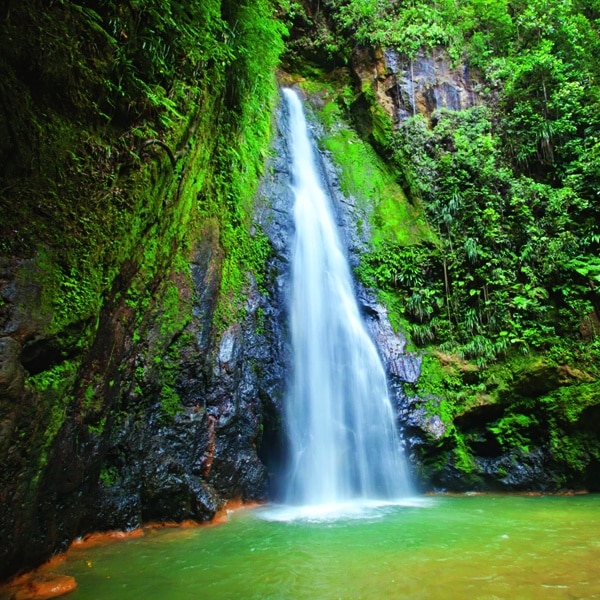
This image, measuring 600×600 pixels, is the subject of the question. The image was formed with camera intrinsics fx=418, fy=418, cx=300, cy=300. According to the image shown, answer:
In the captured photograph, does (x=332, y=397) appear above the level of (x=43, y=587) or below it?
above

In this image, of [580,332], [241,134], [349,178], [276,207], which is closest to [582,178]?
[580,332]

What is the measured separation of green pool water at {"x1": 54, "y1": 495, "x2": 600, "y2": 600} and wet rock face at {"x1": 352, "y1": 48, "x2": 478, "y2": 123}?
1246cm

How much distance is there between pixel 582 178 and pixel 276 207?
353 inches

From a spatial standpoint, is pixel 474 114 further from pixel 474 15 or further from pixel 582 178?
pixel 474 15

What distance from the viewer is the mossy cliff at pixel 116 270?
3.57 meters

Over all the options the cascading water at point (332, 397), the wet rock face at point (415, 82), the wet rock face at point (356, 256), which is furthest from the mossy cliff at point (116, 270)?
the wet rock face at point (415, 82)

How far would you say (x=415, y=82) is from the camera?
14.6m

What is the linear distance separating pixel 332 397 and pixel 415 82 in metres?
11.7

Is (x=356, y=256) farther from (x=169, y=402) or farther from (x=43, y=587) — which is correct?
(x=43, y=587)

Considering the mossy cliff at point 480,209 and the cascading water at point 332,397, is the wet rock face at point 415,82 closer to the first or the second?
the mossy cliff at point 480,209

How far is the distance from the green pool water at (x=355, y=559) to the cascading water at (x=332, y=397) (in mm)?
1695

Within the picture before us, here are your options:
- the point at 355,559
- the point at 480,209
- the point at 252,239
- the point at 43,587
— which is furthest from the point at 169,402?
the point at 480,209

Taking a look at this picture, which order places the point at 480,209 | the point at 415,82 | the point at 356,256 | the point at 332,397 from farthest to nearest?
the point at 415,82
the point at 480,209
the point at 356,256
the point at 332,397

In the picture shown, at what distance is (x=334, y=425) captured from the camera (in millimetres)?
8648
